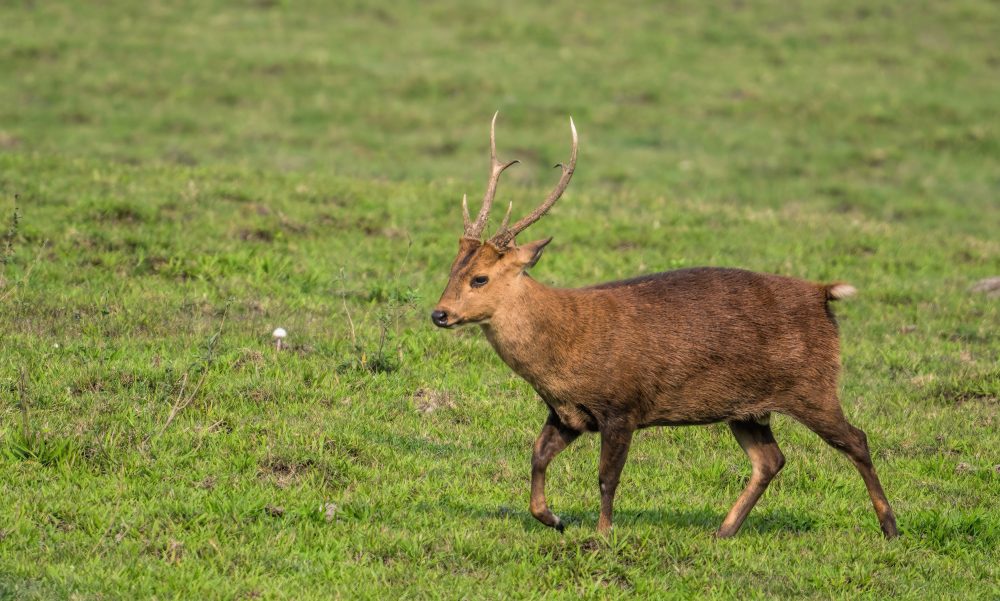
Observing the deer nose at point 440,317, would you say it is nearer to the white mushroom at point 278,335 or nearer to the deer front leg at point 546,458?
the deer front leg at point 546,458

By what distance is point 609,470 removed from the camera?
6930 mm

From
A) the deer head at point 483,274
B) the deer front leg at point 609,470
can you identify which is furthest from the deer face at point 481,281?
the deer front leg at point 609,470

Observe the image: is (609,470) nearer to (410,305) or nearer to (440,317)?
(440,317)

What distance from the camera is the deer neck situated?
6977 millimetres

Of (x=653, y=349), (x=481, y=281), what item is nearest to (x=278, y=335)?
(x=481, y=281)

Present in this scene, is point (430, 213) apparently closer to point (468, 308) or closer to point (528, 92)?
point (468, 308)

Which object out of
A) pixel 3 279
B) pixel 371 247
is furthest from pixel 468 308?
pixel 371 247

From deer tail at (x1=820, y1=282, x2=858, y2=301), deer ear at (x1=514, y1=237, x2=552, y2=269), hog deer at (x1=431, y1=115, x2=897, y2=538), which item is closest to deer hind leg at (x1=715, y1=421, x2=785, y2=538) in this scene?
hog deer at (x1=431, y1=115, x2=897, y2=538)

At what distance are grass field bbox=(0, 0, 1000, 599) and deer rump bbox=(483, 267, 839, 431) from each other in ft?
2.25

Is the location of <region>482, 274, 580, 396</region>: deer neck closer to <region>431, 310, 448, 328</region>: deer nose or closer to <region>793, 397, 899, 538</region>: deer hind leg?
<region>431, 310, 448, 328</region>: deer nose

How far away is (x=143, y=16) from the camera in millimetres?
24828

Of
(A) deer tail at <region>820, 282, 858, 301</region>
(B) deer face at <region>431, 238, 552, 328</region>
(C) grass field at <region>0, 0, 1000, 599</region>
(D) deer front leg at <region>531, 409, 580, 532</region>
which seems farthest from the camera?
(A) deer tail at <region>820, 282, 858, 301</region>

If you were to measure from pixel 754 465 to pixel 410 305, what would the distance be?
3518mm

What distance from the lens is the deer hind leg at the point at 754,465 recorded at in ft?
23.9
